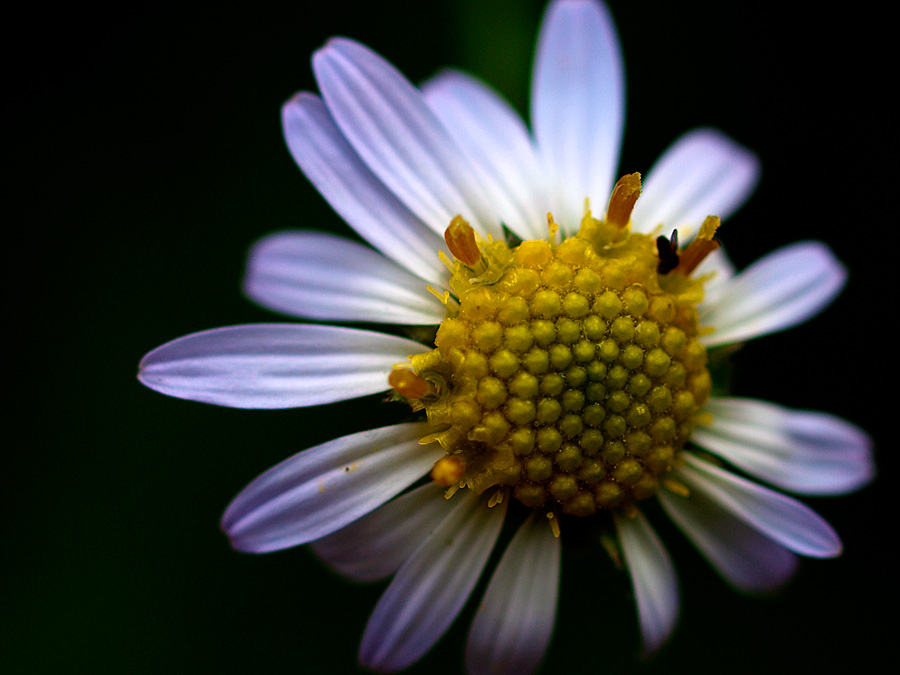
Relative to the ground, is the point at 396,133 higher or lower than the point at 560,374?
higher

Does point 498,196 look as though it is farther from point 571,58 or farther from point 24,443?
point 24,443

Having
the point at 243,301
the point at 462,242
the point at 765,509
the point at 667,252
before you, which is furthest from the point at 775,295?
the point at 243,301

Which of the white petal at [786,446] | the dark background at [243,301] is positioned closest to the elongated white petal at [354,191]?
the dark background at [243,301]

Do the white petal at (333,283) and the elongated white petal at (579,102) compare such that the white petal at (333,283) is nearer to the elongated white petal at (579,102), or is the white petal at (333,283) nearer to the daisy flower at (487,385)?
the daisy flower at (487,385)

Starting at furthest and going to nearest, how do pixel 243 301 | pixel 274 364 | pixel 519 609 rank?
pixel 243 301 → pixel 519 609 → pixel 274 364

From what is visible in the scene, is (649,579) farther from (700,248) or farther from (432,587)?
(700,248)

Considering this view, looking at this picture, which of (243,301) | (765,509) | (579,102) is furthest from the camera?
(243,301)

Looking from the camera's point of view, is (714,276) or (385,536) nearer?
(385,536)

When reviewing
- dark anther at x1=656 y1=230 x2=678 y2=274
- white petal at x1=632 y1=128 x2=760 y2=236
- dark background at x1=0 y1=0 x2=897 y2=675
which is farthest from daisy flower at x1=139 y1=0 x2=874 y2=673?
dark background at x1=0 y1=0 x2=897 y2=675
